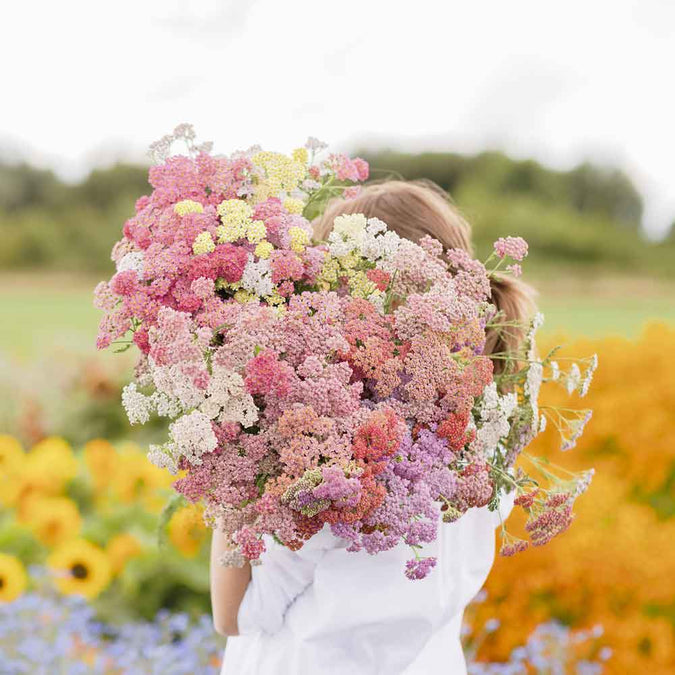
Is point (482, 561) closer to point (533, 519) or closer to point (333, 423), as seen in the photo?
point (533, 519)

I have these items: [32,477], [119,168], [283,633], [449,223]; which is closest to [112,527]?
[32,477]

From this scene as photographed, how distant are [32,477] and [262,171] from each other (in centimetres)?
304

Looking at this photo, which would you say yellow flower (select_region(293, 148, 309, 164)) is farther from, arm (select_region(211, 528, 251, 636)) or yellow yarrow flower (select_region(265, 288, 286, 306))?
arm (select_region(211, 528, 251, 636))

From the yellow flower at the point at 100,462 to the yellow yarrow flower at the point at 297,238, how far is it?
305cm

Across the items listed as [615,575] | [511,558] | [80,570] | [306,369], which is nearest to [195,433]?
[306,369]

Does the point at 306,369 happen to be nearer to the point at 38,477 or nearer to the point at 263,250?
the point at 263,250

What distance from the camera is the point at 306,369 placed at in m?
1.41

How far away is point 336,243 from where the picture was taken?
→ 161cm

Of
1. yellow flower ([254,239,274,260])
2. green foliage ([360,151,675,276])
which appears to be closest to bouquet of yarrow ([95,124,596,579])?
yellow flower ([254,239,274,260])

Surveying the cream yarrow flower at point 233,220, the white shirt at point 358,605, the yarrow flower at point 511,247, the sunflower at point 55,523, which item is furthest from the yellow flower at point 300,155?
the sunflower at point 55,523

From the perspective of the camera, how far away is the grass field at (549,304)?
35.2 feet

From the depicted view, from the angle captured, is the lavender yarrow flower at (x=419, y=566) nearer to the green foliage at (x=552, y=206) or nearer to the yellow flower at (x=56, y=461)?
the yellow flower at (x=56, y=461)

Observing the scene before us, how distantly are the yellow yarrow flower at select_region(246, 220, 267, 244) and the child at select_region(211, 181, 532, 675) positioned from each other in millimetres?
505

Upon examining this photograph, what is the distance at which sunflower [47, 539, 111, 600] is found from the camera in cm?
365
